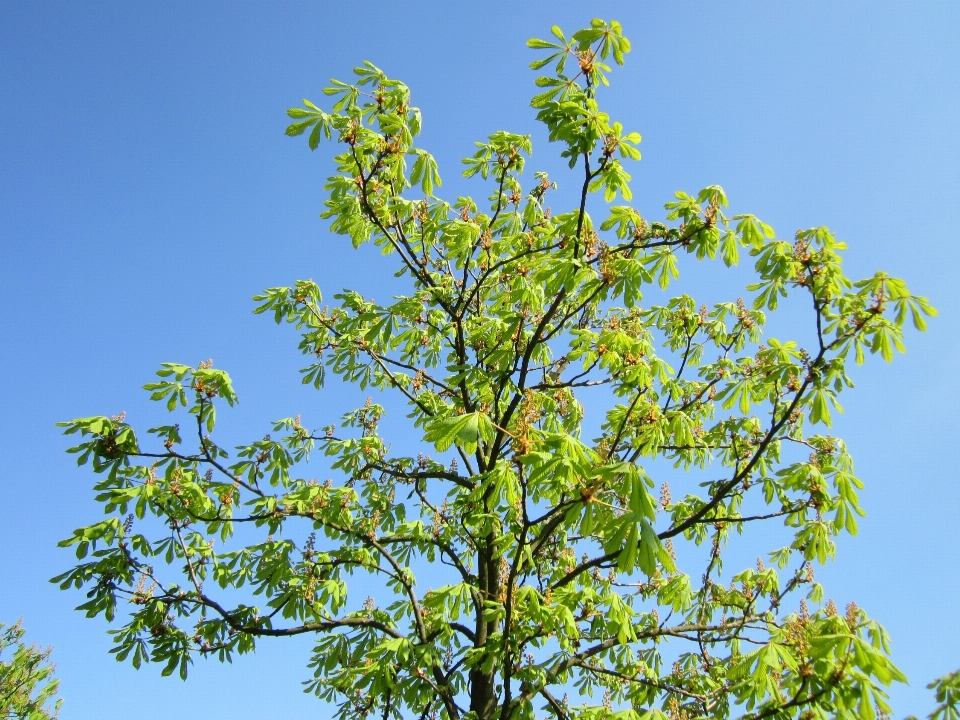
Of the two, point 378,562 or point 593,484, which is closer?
point 593,484

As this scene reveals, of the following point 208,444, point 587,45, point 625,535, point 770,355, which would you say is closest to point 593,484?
point 625,535

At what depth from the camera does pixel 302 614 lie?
6102 mm

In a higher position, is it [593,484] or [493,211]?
[493,211]

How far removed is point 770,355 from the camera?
592 cm

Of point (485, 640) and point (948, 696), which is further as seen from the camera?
point (485, 640)

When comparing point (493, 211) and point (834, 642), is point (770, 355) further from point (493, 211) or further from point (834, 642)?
point (493, 211)

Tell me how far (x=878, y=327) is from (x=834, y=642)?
2.46 m

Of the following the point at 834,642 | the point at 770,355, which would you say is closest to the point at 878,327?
the point at 770,355

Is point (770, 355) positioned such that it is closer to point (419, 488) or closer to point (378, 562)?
point (419, 488)

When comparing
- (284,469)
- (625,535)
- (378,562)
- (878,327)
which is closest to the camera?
(625,535)

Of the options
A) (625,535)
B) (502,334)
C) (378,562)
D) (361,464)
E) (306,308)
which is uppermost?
(306,308)

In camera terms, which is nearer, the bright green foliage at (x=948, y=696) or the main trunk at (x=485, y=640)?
the bright green foliage at (x=948, y=696)

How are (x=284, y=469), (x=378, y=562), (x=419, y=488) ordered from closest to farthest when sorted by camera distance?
(x=284, y=469) < (x=378, y=562) < (x=419, y=488)

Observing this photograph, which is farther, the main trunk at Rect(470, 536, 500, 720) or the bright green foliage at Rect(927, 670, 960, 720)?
Result: the main trunk at Rect(470, 536, 500, 720)
